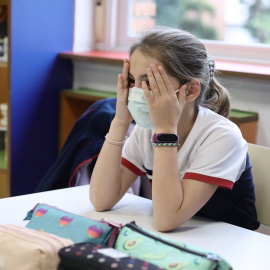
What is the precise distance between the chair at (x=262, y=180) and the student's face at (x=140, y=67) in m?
0.37

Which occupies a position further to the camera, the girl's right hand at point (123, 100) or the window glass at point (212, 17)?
the window glass at point (212, 17)

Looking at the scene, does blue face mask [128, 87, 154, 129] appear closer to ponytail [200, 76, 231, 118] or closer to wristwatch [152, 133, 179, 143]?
wristwatch [152, 133, 179, 143]

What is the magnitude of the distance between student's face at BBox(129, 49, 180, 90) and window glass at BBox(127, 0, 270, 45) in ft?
4.01

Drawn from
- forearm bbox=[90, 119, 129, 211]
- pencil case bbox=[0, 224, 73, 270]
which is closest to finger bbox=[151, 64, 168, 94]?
forearm bbox=[90, 119, 129, 211]

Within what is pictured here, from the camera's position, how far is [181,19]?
2.92 m

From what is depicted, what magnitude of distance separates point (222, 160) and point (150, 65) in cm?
31

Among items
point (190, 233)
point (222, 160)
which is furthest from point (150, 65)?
point (190, 233)

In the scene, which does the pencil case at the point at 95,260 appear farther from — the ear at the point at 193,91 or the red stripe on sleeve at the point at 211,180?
the ear at the point at 193,91

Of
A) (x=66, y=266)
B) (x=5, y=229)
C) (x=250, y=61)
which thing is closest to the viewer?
(x=66, y=266)

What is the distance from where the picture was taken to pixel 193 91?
1.42 metres

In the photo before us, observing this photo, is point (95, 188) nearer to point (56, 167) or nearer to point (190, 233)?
point (190, 233)

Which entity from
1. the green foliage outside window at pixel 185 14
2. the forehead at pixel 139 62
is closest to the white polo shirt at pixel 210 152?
the forehead at pixel 139 62

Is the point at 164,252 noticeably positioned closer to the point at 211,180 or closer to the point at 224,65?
the point at 211,180

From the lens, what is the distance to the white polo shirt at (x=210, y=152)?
51.9 inches
